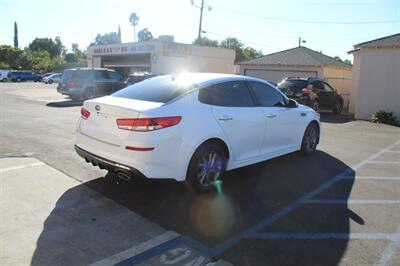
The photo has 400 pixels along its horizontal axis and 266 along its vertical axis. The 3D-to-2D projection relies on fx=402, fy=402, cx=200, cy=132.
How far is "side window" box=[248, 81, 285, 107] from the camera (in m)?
6.62

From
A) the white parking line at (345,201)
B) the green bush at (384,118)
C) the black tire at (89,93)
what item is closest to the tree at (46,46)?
the black tire at (89,93)

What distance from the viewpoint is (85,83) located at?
2050cm

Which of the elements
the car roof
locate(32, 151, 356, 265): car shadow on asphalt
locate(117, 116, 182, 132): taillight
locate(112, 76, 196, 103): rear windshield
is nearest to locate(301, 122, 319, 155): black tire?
locate(32, 151, 356, 265): car shadow on asphalt

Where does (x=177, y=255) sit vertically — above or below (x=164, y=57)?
below

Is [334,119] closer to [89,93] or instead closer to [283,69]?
[283,69]

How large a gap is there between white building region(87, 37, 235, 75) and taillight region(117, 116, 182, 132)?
2652cm

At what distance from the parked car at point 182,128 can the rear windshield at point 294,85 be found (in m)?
10.9

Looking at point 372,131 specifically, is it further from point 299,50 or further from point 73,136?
point 299,50

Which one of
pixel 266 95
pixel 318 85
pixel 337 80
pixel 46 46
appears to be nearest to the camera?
pixel 266 95

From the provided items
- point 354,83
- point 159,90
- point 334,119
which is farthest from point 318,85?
point 159,90

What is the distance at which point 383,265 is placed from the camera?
3824mm

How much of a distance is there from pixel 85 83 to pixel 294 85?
409 inches

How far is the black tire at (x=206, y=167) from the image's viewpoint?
5199 millimetres

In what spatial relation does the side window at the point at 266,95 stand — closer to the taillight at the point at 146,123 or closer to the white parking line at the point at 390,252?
the taillight at the point at 146,123
